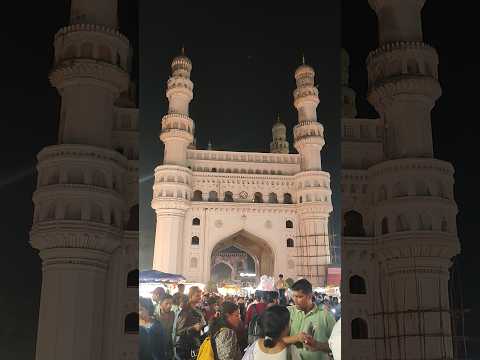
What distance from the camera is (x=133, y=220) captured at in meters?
9.43

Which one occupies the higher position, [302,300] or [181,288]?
[181,288]

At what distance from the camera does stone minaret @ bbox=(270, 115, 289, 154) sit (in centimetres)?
967

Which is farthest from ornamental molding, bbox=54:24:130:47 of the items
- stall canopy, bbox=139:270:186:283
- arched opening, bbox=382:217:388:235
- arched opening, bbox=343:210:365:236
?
arched opening, bbox=382:217:388:235

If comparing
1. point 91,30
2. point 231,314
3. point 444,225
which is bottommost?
point 231,314

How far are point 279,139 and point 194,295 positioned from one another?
3.00 meters

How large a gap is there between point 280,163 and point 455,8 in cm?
421

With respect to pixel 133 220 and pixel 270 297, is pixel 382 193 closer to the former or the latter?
pixel 270 297

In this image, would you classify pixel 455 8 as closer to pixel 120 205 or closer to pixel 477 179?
pixel 477 179

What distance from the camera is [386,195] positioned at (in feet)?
31.1

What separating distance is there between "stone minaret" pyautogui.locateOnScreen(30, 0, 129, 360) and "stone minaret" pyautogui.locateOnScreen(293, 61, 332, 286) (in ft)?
8.97

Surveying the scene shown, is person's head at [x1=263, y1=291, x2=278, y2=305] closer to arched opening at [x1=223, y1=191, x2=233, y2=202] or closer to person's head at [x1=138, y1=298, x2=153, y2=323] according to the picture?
person's head at [x1=138, y1=298, x2=153, y2=323]

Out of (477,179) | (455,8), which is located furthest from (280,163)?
(455,8)

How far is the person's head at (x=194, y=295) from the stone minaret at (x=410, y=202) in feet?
9.61

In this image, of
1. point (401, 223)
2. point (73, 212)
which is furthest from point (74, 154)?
point (401, 223)
